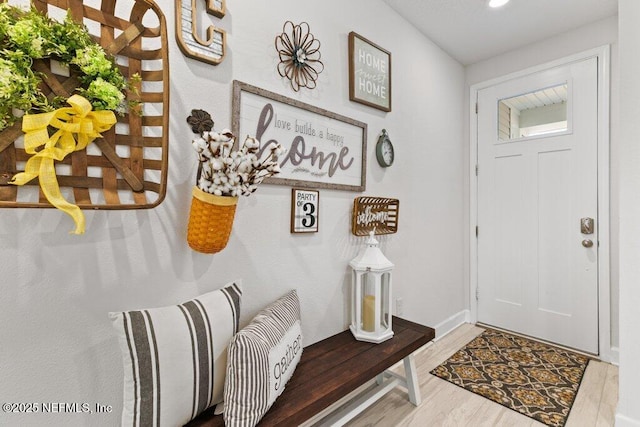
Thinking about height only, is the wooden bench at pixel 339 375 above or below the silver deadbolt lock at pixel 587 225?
below

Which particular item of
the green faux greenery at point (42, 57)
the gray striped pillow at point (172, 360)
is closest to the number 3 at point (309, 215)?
the gray striped pillow at point (172, 360)

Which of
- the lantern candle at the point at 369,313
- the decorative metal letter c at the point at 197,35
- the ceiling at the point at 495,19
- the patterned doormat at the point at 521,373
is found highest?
the ceiling at the point at 495,19

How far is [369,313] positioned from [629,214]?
4.76 feet

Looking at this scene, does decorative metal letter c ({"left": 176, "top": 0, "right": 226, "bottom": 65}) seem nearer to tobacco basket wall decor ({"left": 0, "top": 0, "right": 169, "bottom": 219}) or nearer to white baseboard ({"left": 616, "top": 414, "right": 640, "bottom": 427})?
tobacco basket wall decor ({"left": 0, "top": 0, "right": 169, "bottom": 219})

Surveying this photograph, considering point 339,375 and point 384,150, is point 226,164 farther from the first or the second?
point 384,150

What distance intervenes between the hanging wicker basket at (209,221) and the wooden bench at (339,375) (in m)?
0.60

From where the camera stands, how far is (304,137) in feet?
5.30

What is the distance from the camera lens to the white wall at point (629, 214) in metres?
1.55

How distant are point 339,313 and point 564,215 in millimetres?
2161

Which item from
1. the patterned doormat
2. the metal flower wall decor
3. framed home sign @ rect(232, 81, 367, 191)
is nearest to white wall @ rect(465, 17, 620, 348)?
the patterned doormat

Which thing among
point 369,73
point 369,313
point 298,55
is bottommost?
point 369,313

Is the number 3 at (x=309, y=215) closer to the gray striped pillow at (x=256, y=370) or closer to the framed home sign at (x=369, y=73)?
the gray striped pillow at (x=256, y=370)

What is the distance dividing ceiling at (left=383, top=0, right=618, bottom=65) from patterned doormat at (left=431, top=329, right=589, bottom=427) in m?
2.63

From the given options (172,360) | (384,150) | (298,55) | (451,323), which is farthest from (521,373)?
(298,55)
